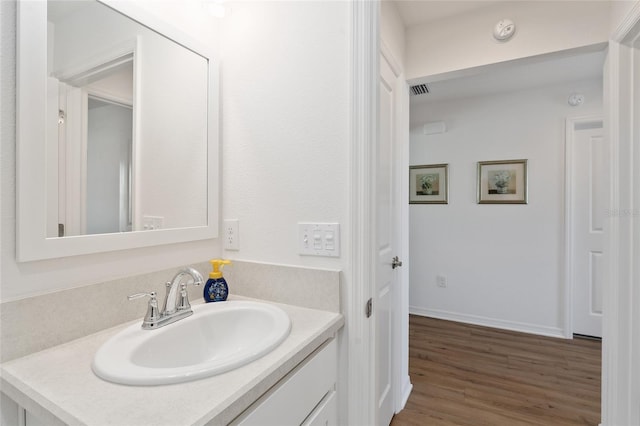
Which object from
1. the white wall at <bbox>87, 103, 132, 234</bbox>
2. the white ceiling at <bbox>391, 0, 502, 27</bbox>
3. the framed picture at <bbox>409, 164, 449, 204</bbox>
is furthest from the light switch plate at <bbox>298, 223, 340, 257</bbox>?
the framed picture at <bbox>409, 164, 449, 204</bbox>

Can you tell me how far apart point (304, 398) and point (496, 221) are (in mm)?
2984

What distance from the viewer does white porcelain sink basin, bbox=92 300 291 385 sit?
0.63 meters

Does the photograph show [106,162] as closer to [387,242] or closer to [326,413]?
[326,413]

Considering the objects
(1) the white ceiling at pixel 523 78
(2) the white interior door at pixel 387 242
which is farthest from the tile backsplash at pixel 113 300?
(1) the white ceiling at pixel 523 78

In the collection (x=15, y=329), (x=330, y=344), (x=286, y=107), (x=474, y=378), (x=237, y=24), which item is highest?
(x=237, y=24)

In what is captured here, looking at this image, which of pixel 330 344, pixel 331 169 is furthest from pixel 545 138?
pixel 330 344

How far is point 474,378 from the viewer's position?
7.28 feet

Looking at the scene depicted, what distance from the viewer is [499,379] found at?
7.27ft

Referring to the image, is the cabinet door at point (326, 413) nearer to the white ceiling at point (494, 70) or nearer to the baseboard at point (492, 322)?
the white ceiling at point (494, 70)

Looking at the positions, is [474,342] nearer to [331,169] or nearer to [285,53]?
[331,169]

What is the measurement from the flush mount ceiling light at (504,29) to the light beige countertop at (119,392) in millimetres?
1989

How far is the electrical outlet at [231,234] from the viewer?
1.27 meters

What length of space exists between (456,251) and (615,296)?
183cm

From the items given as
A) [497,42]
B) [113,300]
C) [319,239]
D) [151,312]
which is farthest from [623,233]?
[113,300]
